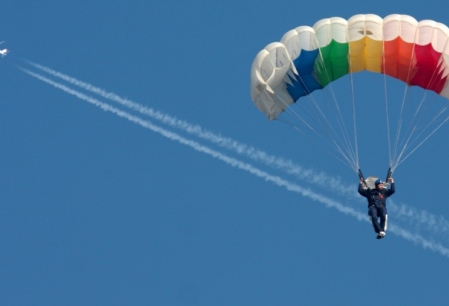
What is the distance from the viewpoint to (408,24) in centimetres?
2280

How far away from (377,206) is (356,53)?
12.1 feet

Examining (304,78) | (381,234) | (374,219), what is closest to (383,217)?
(374,219)

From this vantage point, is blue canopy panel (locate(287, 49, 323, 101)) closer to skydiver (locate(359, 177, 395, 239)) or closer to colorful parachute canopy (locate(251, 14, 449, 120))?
colorful parachute canopy (locate(251, 14, 449, 120))

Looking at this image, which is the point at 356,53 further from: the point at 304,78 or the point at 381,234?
the point at 381,234

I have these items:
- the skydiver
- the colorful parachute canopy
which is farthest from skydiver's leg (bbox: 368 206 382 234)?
the colorful parachute canopy

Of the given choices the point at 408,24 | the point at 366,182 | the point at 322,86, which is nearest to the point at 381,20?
the point at 408,24

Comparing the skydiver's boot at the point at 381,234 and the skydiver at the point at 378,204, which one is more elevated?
the skydiver at the point at 378,204

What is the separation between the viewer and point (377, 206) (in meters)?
22.2

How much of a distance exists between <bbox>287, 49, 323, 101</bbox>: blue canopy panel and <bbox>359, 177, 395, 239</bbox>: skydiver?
2.83 m

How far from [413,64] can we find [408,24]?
0.96m

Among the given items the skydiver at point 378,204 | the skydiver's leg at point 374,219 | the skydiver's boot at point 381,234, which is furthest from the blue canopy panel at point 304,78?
the skydiver's boot at point 381,234

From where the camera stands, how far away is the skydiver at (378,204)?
22.2m

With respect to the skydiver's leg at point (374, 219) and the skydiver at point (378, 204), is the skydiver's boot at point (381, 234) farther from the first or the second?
the skydiver's leg at point (374, 219)

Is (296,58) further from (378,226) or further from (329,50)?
(378,226)
